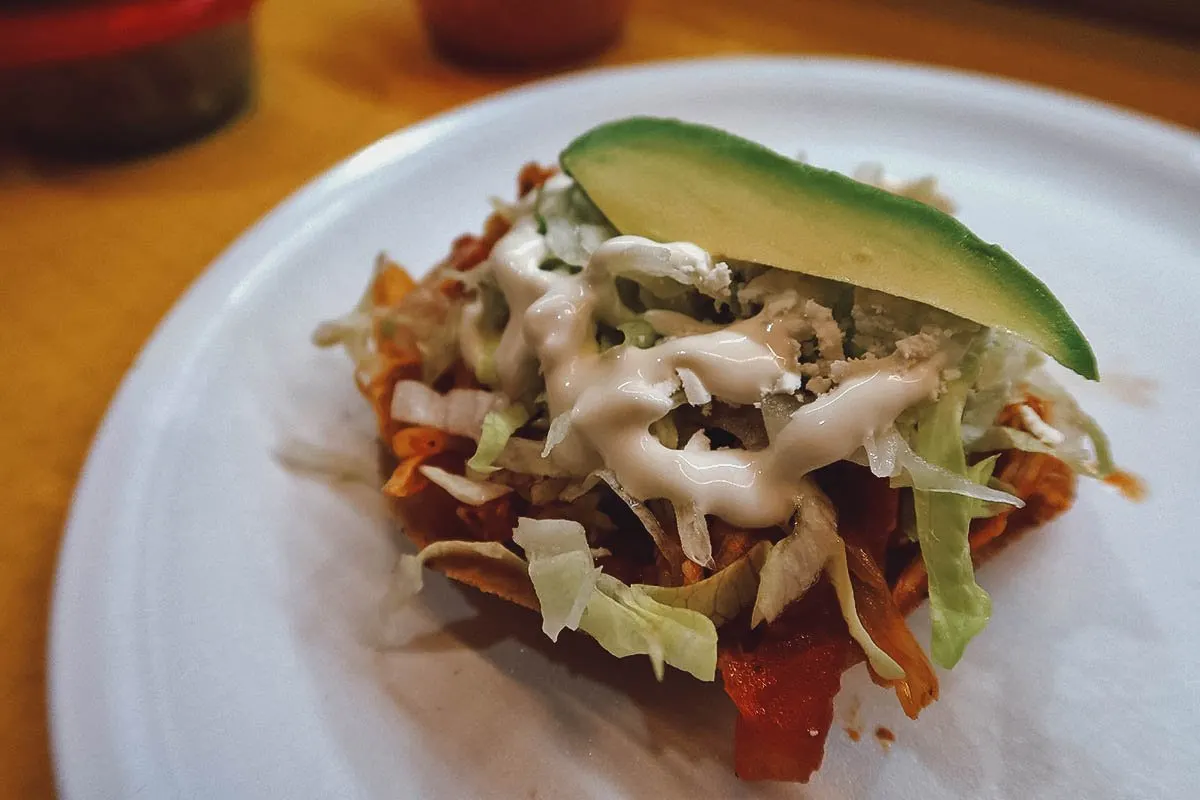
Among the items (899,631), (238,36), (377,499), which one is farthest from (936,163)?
(238,36)

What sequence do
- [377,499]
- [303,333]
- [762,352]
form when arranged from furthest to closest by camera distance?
[303,333] → [377,499] → [762,352]

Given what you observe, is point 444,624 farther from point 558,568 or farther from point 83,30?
point 83,30

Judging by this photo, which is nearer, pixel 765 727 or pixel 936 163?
pixel 765 727

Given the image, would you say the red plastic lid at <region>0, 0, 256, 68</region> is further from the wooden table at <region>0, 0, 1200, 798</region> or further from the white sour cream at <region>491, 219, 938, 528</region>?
the white sour cream at <region>491, 219, 938, 528</region>

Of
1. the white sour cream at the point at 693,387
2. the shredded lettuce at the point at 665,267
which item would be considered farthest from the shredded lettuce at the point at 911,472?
the shredded lettuce at the point at 665,267

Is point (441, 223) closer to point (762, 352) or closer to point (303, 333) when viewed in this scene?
point (303, 333)

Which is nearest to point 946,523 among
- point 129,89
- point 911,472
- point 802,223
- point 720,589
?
point 911,472
